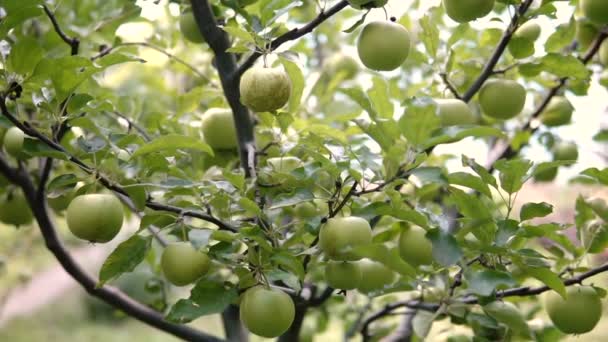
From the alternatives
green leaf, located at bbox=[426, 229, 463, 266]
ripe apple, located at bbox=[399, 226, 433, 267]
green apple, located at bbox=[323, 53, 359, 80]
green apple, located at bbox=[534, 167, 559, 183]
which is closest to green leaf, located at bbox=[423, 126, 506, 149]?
green leaf, located at bbox=[426, 229, 463, 266]

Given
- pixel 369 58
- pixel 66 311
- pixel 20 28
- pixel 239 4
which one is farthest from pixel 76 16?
pixel 66 311

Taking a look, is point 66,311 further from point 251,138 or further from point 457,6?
point 457,6

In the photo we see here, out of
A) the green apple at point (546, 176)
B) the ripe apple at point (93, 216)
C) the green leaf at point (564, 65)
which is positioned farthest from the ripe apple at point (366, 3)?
the green apple at point (546, 176)

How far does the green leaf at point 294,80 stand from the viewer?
106 cm

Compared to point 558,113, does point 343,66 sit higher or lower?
lower

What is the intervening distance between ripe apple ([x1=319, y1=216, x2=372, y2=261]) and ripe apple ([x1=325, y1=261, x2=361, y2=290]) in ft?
0.13

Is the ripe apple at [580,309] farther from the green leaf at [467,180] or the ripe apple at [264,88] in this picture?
the ripe apple at [264,88]

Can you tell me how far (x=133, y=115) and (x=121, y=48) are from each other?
200mm

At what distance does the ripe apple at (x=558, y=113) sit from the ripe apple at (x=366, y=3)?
2.40ft

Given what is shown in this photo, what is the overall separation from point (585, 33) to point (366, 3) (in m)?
0.68

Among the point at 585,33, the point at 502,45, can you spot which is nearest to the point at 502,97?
the point at 502,45

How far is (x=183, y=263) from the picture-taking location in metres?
0.96

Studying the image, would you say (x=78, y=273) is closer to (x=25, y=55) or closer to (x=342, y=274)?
(x=25, y=55)

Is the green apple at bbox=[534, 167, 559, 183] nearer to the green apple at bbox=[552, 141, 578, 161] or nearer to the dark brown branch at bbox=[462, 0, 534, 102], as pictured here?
the green apple at bbox=[552, 141, 578, 161]
